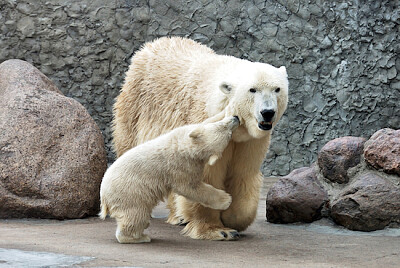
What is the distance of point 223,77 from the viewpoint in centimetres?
486

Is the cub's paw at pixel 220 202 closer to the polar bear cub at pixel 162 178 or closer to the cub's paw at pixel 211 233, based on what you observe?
the polar bear cub at pixel 162 178

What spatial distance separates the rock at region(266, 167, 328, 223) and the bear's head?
3.16ft

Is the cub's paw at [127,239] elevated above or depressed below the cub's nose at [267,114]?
below

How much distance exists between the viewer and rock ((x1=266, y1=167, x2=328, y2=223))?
17.3ft

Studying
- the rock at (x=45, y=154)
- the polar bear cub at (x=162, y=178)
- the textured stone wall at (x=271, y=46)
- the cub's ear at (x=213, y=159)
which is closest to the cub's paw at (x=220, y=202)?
the polar bear cub at (x=162, y=178)

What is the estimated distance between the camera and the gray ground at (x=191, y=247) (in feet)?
12.2

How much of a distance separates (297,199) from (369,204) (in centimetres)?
61

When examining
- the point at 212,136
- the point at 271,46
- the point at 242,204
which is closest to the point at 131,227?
the point at 212,136

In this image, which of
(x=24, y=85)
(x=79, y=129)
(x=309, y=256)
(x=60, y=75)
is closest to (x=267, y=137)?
(x=309, y=256)

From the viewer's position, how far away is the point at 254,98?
4.41 metres

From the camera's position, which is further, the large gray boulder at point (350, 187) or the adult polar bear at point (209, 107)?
the large gray boulder at point (350, 187)

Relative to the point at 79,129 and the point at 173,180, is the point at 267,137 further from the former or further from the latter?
the point at 79,129

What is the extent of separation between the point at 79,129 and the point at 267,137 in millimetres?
1866

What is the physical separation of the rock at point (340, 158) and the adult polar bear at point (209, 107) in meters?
0.66
